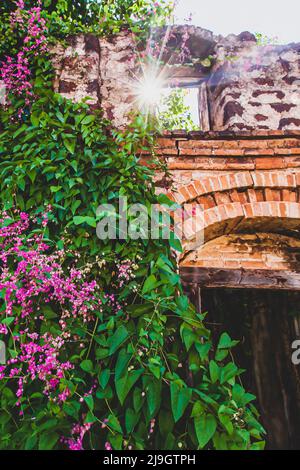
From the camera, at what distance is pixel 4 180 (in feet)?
8.46

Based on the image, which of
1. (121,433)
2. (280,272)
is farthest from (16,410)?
(280,272)

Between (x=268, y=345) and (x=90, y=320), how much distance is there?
2.29 meters

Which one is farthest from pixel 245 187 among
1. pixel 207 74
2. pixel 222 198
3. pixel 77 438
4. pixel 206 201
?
pixel 77 438

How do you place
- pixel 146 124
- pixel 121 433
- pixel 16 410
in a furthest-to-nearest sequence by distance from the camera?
pixel 146 124 → pixel 16 410 → pixel 121 433

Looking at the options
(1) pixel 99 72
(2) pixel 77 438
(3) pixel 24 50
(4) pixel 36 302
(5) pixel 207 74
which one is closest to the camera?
(2) pixel 77 438

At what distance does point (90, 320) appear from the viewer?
2.26 meters

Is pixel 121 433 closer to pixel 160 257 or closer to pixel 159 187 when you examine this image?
pixel 160 257

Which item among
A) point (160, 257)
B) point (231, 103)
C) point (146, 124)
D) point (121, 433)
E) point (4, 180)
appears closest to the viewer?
point (121, 433)

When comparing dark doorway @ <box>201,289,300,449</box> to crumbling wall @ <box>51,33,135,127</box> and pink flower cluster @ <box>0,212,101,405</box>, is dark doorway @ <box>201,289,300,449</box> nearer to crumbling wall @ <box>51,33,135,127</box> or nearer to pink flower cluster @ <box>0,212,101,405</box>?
pink flower cluster @ <box>0,212,101,405</box>

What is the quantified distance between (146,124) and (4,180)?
4.14 ft

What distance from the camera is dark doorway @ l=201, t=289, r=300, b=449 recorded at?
3.43 metres

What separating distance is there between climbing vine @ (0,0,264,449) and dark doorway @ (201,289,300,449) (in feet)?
4.57

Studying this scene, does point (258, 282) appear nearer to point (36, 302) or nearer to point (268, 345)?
point (268, 345)

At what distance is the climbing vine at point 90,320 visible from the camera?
74.0 inches
